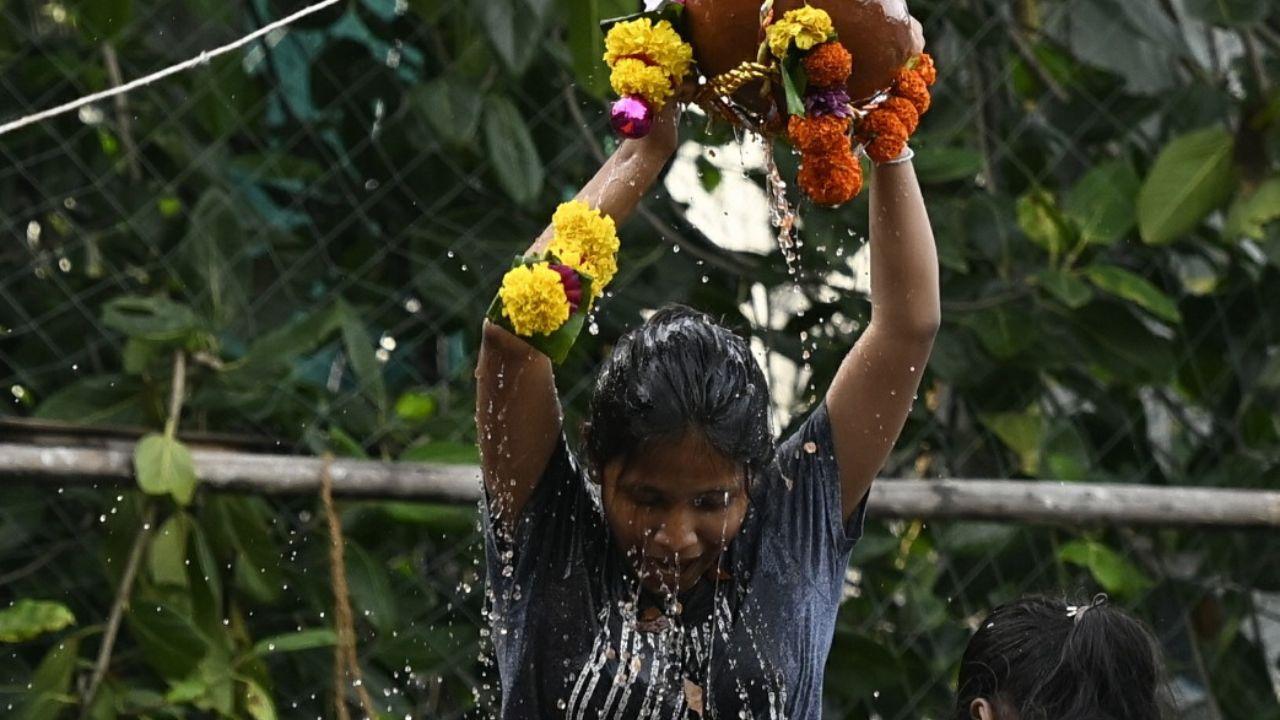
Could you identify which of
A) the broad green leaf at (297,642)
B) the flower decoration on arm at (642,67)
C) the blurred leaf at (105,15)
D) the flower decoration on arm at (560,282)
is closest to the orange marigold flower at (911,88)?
the flower decoration on arm at (642,67)

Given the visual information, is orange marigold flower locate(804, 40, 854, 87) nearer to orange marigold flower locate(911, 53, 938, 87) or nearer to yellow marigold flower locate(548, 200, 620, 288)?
orange marigold flower locate(911, 53, 938, 87)

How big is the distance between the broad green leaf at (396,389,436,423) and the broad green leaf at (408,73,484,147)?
0.45 m

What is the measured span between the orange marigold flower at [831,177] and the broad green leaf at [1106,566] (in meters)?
1.76

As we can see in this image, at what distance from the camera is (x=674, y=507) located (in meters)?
1.85

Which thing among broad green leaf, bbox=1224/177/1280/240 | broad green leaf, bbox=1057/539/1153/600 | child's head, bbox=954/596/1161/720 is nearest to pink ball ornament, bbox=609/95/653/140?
child's head, bbox=954/596/1161/720

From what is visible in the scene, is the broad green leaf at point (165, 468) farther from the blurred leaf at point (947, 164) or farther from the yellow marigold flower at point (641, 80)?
the blurred leaf at point (947, 164)

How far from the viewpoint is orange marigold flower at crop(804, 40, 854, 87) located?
1.81 meters

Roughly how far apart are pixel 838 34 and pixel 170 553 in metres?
1.68

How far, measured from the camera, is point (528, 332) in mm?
1774

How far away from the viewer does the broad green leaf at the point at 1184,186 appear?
3465 millimetres

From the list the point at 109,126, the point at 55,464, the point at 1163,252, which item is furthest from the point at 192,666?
the point at 1163,252

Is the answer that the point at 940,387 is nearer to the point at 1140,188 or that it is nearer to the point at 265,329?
the point at 1140,188

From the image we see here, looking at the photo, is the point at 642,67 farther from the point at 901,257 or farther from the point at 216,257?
the point at 216,257

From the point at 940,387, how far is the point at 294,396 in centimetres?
125
